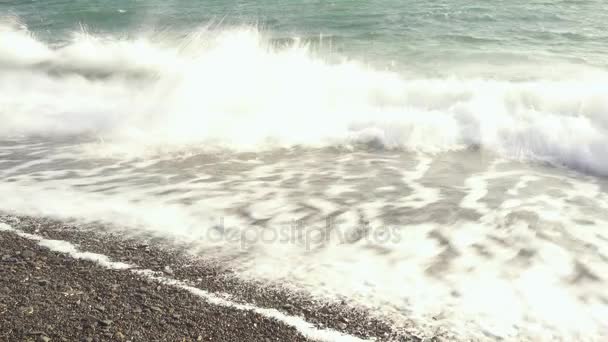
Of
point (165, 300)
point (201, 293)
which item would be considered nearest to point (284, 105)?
point (201, 293)

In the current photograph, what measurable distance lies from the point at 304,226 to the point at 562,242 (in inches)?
85.3

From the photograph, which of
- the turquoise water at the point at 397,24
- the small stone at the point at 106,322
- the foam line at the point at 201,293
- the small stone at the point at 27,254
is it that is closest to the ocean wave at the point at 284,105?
the turquoise water at the point at 397,24

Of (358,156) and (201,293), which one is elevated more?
(201,293)

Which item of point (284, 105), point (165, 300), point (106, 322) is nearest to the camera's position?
point (106, 322)

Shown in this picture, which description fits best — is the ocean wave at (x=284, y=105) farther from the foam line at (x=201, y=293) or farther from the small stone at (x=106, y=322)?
the small stone at (x=106, y=322)

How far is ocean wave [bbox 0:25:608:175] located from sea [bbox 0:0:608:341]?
0.04m

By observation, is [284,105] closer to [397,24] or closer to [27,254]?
[27,254]

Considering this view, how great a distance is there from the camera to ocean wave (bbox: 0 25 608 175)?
294 inches

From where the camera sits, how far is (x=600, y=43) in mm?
12188

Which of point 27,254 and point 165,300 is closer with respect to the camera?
point 165,300

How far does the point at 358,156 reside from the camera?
7059 mm

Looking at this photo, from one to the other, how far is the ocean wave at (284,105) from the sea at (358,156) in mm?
45

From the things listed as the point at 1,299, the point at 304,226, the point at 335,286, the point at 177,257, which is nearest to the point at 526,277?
the point at 335,286

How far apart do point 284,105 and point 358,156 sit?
2.31 metres
